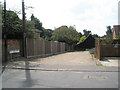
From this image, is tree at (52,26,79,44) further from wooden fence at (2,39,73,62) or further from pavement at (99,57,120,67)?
pavement at (99,57,120,67)

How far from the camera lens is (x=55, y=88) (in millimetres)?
7660

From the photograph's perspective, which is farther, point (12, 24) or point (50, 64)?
point (12, 24)

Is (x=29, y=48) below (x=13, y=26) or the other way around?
below

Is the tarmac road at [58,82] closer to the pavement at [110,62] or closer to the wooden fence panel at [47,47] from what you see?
the pavement at [110,62]

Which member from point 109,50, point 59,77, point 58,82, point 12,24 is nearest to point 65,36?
point 12,24

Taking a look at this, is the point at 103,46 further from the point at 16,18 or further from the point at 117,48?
the point at 16,18

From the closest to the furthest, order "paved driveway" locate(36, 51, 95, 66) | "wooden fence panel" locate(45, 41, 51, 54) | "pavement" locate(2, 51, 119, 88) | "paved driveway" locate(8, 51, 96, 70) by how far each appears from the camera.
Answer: "pavement" locate(2, 51, 119, 88), "paved driveway" locate(8, 51, 96, 70), "paved driveway" locate(36, 51, 95, 66), "wooden fence panel" locate(45, 41, 51, 54)

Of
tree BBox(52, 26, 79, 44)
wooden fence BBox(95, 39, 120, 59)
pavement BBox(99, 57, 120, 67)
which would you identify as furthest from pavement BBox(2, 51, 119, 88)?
tree BBox(52, 26, 79, 44)

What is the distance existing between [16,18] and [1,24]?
599 cm

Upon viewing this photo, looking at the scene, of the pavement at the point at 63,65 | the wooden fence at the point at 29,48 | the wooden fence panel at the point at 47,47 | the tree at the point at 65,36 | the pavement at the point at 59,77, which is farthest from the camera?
the tree at the point at 65,36

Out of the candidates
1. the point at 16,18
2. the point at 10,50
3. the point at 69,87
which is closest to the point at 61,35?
the point at 16,18

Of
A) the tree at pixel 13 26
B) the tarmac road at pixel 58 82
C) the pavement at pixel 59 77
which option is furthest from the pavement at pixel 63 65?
the tree at pixel 13 26

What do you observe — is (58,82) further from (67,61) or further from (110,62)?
(67,61)

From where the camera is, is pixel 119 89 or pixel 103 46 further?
pixel 103 46
